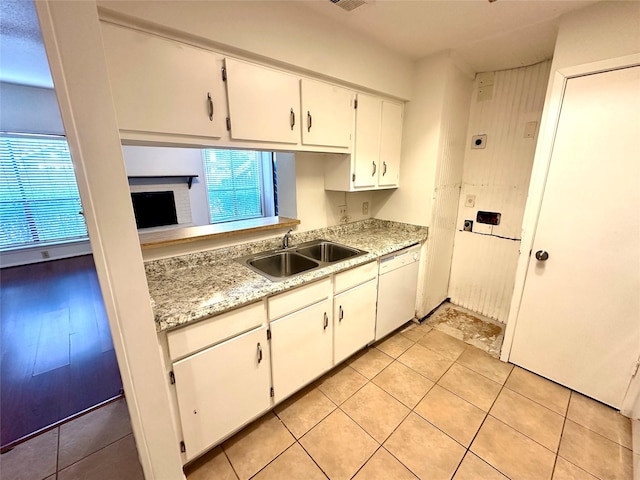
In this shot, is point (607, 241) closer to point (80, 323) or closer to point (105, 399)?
point (105, 399)

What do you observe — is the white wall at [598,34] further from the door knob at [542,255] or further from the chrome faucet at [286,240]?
the chrome faucet at [286,240]

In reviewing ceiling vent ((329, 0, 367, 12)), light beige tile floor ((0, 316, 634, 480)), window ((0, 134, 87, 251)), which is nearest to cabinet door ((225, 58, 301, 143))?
ceiling vent ((329, 0, 367, 12))

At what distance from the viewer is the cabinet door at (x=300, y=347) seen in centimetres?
156

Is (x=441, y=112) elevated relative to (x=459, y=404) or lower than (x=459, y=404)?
elevated

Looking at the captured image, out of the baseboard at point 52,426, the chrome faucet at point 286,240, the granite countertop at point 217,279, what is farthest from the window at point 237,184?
the baseboard at point 52,426

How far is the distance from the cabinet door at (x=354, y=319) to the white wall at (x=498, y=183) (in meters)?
1.35

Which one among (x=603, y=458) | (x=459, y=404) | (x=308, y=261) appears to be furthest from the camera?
(x=308, y=261)

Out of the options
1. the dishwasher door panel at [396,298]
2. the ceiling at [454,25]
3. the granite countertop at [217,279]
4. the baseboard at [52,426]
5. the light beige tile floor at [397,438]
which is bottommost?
the light beige tile floor at [397,438]

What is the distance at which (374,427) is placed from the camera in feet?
5.32

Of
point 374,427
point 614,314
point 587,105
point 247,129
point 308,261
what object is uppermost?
point 587,105

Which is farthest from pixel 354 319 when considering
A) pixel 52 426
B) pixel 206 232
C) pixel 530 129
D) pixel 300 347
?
pixel 530 129

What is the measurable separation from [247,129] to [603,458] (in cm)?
260

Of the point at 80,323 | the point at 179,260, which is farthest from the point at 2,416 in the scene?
the point at 179,260

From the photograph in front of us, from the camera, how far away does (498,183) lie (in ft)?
8.21
